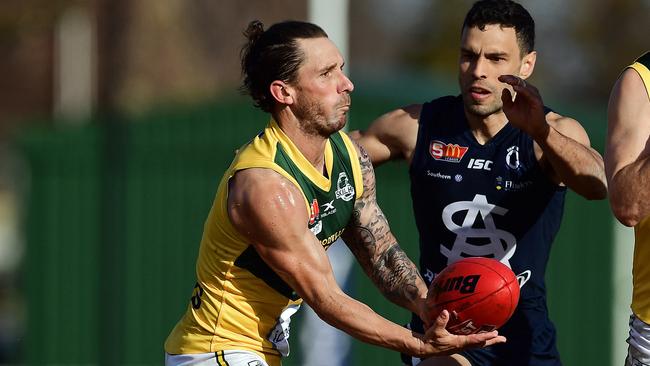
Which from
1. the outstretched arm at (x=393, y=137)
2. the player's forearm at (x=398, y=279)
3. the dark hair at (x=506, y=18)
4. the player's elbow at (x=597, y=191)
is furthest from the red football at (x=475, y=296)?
the dark hair at (x=506, y=18)

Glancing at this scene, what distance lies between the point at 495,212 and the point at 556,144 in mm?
579

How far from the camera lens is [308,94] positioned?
5.83 m

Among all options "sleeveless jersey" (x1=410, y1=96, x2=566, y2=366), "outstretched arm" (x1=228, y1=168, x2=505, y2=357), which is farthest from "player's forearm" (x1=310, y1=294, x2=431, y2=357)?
"sleeveless jersey" (x1=410, y1=96, x2=566, y2=366)

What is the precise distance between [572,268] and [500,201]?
7370mm

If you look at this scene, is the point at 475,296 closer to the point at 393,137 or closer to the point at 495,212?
the point at 495,212

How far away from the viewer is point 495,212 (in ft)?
21.5

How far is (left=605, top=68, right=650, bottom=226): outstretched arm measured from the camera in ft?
16.6

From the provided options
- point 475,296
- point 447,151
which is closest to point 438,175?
point 447,151

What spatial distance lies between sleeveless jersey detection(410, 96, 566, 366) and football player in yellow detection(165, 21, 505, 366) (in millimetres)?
614

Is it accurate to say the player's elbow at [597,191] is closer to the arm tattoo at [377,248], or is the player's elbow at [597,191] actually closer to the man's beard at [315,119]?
the arm tattoo at [377,248]

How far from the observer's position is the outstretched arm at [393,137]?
6836 millimetres

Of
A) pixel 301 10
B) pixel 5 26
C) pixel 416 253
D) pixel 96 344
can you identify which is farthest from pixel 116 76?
pixel 416 253

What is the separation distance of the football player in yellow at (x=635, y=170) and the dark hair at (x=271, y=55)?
146cm

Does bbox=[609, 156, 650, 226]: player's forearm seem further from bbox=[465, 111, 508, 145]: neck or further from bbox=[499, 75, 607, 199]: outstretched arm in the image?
bbox=[465, 111, 508, 145]: neck
